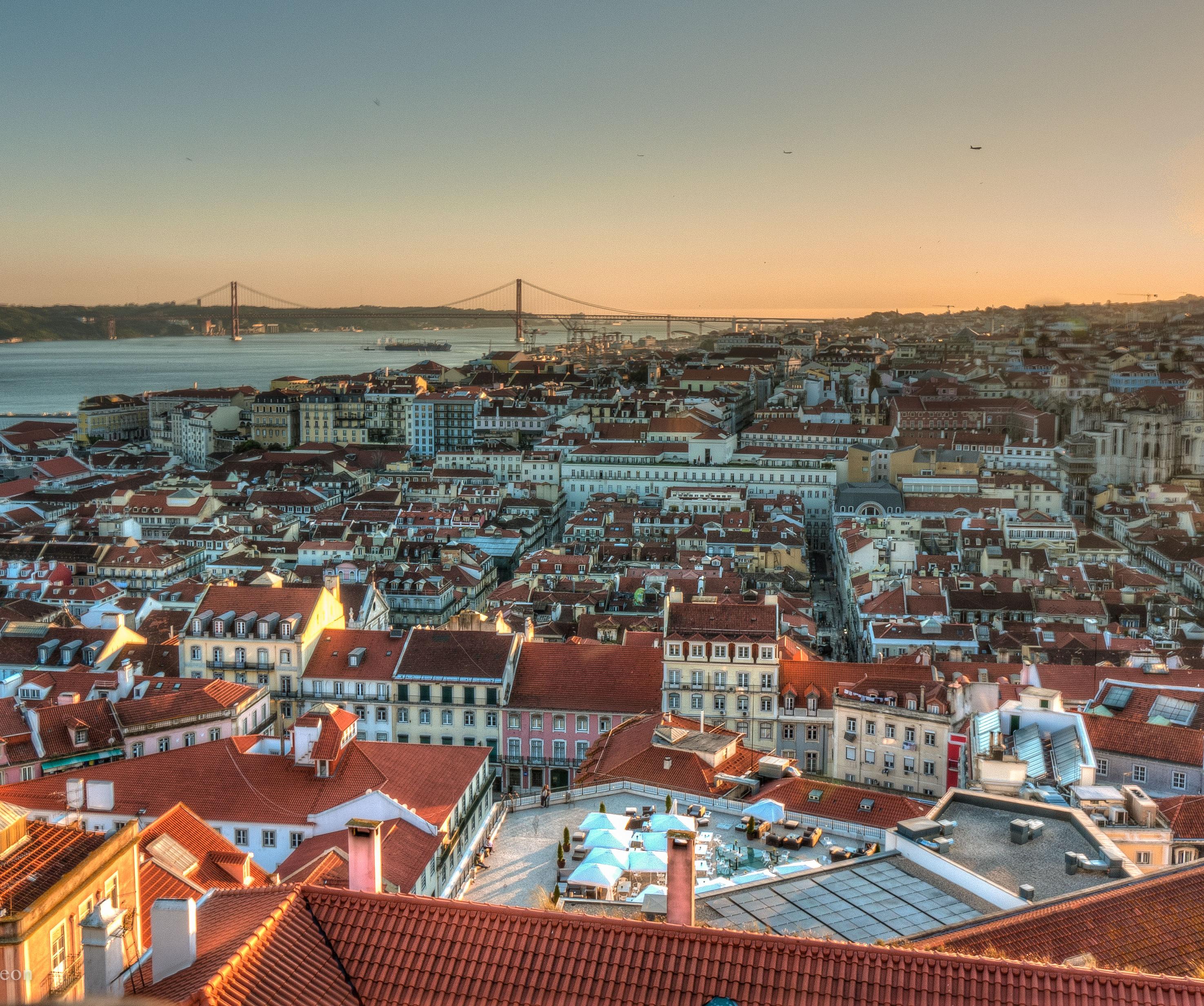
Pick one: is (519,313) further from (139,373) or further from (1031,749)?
(1031,749)

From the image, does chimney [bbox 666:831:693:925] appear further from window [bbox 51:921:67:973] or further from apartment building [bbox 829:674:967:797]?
apartment building [bbox 829:674:967:797]

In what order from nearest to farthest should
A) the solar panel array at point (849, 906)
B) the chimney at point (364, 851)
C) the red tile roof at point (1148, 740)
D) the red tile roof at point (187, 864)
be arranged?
the chimney at point (364, 851), the solar panel array at point (849, 906), the red tile roof at point (187, 864), the red tile roof at point (1148, 740)

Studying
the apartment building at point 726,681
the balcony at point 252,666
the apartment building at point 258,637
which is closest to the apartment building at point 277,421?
the apartment building at point 258,637

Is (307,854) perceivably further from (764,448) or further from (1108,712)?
(764,448)

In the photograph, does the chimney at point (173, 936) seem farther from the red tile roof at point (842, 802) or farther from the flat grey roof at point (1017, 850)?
the red tile roof at point (842, 802)

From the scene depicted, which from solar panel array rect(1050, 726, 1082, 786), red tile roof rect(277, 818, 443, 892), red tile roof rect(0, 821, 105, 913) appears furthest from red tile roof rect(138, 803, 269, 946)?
solar panel array rect(1050, 726, 1082, 786)

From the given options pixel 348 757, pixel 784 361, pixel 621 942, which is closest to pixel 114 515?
pixel 348 757

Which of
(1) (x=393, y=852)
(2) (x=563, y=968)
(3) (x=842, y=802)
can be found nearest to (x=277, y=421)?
(1) (x=393, y=852)

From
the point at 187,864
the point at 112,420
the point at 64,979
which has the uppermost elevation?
the point at 64,979
